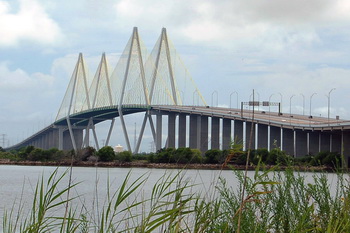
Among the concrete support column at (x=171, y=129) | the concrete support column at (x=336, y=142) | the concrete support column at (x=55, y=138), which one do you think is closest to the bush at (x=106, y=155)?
the concrete support column at (x=171, y=129)

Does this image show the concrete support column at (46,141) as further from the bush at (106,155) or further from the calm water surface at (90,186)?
the calm water surface at (90,186)

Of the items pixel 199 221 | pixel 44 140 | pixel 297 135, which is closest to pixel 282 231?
pixel 199 221

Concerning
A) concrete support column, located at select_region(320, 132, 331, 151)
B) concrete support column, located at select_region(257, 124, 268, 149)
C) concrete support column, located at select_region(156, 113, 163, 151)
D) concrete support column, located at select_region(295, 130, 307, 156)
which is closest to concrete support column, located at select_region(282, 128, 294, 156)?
concrete support column, located at select_region(295, 130, 307, 156)

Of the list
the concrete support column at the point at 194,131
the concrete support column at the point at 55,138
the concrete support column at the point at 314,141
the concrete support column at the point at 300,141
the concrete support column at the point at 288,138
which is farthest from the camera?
the concrete support column at the point at 55,138

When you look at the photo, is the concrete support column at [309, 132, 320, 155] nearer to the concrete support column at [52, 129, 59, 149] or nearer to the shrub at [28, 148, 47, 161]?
the shrub at [28, 148, 47, 161]

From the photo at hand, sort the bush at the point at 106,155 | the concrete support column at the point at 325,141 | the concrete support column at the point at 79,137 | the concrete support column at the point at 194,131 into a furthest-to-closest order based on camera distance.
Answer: the concrete support column at the point at 79,137 < the concrete support column at the point at 194,131 < the bush at the point at 106,155 < the concrete support column at the point at 325,141

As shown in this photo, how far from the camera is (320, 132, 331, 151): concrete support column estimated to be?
5800cm

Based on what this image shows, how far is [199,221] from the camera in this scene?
550 centimetres

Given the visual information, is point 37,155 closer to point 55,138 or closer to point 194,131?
point 194,131

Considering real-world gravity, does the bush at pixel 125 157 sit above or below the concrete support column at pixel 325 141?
below

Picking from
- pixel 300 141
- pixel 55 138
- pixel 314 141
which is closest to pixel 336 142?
pixel 314 141

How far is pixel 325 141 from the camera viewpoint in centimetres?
5844

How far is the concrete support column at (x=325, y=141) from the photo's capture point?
58000 millimetres

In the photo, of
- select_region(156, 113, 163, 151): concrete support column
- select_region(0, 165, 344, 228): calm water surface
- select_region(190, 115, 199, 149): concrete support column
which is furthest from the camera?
select_region(156, 113, 163, 151): concrete support column
